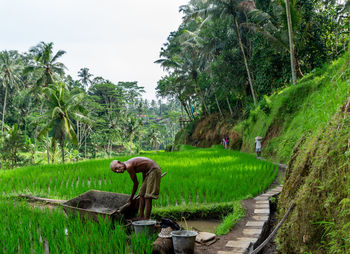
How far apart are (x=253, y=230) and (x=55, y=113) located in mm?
17378

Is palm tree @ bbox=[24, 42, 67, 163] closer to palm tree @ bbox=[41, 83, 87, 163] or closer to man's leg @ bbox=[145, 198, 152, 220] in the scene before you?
palm tree @ bbox=[41, 83, 87, 163]

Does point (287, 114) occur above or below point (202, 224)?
above

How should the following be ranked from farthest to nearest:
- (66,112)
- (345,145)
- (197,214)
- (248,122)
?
Result: 1. (66,112)
2. (248,122)
3. (197,214)
4. (345,145)

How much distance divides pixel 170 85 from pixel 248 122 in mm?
15205

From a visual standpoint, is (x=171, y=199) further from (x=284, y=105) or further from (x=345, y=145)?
(x=284, y=105)

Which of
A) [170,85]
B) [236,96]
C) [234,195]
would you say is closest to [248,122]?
[236,96]

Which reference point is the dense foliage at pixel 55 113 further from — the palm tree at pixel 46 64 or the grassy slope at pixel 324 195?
the grassy slope at pixel 324 195

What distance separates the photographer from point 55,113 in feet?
59.7

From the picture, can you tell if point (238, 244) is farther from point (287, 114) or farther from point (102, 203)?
point (287, 114)

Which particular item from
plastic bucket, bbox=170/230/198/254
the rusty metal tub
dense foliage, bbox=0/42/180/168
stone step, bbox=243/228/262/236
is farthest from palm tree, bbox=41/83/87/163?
plastic bucket, bbox=170/230/198/254

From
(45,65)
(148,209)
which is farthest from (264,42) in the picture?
(45,65)

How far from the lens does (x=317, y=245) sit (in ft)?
7.37

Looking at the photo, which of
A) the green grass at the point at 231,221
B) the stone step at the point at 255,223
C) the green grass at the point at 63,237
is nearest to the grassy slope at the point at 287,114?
the green grass at the point at 231,221

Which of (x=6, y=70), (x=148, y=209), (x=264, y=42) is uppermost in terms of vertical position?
(x=6, y=70)
